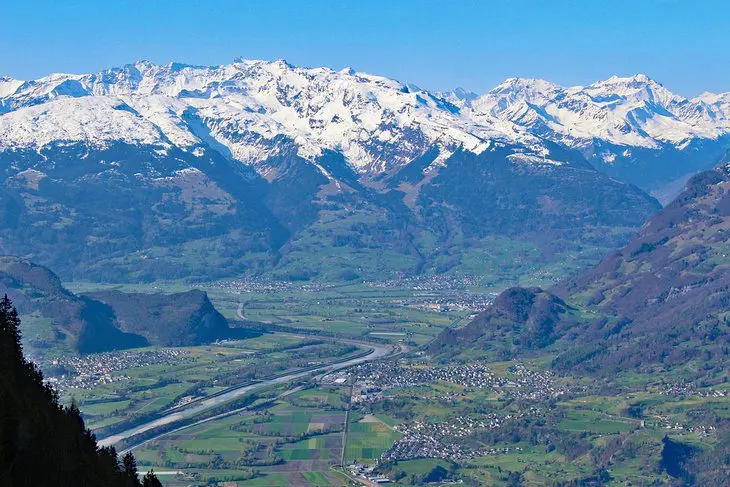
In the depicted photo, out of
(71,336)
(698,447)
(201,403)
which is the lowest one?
(698,447)

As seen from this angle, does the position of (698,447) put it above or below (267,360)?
below

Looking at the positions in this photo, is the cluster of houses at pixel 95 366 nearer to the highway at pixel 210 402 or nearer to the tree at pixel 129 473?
the highway at pixel 210 402

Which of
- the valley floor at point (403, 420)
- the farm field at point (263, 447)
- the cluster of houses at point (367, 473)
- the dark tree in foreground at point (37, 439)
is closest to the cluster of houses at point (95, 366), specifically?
the valley floor at point (403, 420)

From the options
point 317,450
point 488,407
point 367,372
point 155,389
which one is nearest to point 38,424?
point 317,450

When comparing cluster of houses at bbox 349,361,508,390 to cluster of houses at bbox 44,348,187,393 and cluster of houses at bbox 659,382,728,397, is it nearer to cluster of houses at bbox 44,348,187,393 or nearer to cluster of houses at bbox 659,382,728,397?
cluster of houses at bbox 659,382,728,397

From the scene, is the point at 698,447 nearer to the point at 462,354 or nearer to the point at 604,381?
the point at 604,381

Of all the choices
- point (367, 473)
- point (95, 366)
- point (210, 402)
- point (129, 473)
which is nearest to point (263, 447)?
point (367, 473)

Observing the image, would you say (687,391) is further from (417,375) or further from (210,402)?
(210,402)

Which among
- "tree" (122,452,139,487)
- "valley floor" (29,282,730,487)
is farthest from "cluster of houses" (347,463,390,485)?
"tree" (122,452,139,487)
